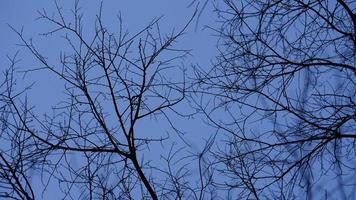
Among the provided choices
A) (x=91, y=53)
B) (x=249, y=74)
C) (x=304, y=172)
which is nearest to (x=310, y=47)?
(x=249, y=74)

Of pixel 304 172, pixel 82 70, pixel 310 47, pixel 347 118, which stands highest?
pixel 310 47

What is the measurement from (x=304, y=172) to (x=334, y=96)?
0.70 m

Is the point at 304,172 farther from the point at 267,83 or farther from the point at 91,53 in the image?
the point at 91,53

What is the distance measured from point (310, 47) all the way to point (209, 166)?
1.42 m

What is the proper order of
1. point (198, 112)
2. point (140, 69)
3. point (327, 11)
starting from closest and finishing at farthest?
point (140, 69), point (327, 11), point (198, 112)

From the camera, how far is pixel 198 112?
3.21m

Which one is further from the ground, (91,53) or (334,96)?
(91,53)

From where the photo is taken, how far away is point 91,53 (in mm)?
2830

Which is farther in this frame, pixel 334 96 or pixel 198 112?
pixel 198 112

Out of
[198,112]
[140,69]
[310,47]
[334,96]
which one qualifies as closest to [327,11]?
[310,47]

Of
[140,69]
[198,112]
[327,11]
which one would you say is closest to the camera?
[140,69]

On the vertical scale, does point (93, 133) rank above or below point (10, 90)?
below

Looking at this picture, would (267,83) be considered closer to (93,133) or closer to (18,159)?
(93,133)

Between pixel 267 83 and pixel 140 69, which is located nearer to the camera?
pixel 140 69
